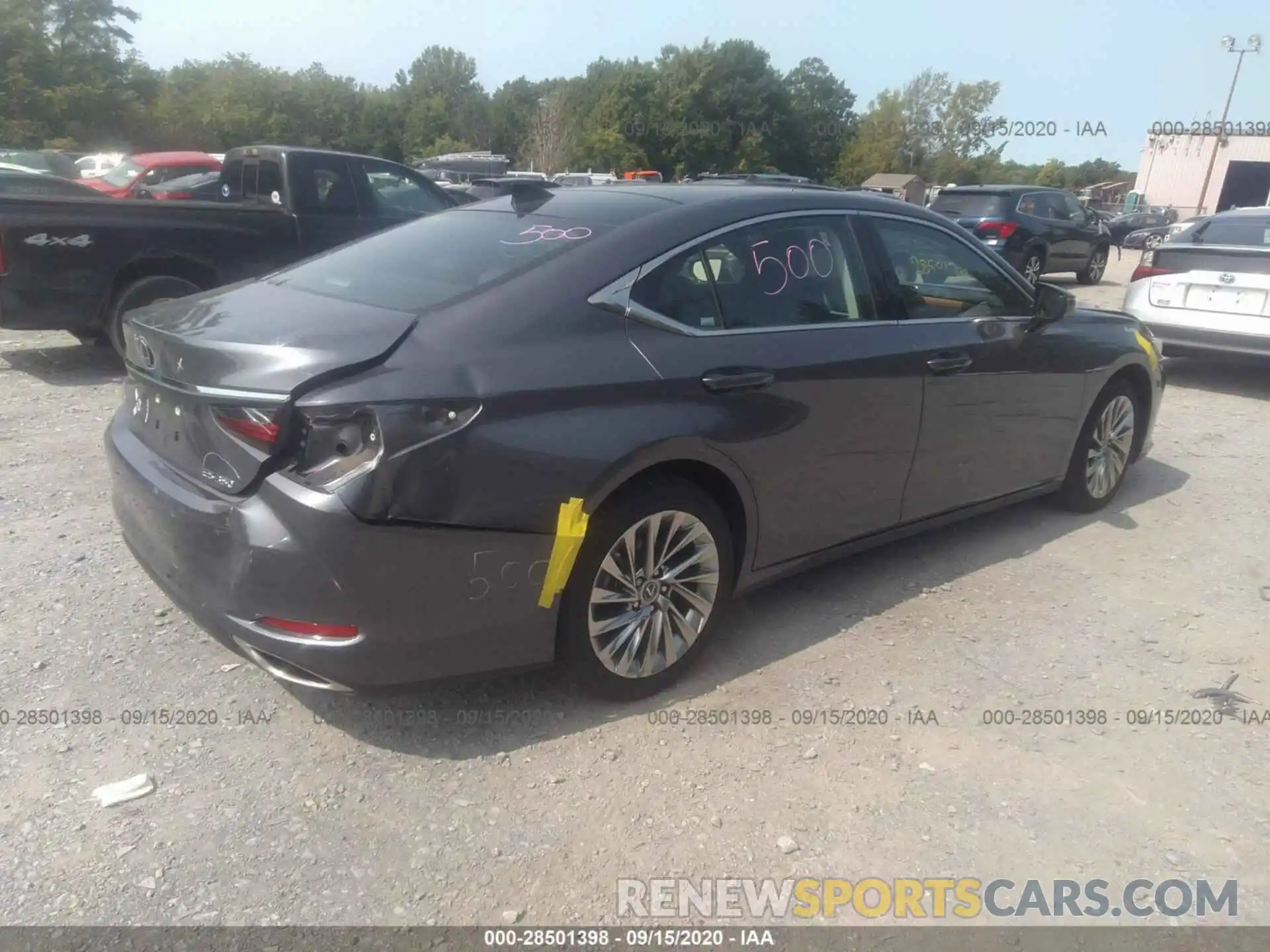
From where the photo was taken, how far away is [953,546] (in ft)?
15.8

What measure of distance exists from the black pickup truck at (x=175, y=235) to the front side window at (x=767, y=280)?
14.1 ft

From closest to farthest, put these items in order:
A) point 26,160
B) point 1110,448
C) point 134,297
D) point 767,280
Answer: point 767,280 → point 1110,448 → point 134,297 → point 26,160

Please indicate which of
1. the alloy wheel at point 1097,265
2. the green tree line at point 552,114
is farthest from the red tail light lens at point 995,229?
the green tree line at point 552,114

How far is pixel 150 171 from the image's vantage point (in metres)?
15.6

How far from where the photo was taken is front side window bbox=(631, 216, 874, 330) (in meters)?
3.27

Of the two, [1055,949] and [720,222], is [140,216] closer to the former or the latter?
[720,222]

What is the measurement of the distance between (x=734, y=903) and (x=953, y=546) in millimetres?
2765

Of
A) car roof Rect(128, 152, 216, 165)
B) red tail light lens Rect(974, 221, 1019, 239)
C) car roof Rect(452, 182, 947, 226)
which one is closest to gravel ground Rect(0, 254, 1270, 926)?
car roof Rect(452, 182, 947, 226)

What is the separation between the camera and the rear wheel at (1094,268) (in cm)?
1734

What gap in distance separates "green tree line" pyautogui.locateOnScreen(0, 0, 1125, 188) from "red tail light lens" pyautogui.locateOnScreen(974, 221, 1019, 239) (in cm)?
3849

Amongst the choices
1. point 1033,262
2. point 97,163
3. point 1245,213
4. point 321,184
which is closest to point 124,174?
point 97,163

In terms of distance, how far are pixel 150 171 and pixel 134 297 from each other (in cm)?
1027

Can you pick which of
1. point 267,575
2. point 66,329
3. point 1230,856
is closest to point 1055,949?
point 1230,856

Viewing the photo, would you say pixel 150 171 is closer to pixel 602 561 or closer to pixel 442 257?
pixel 442 257
